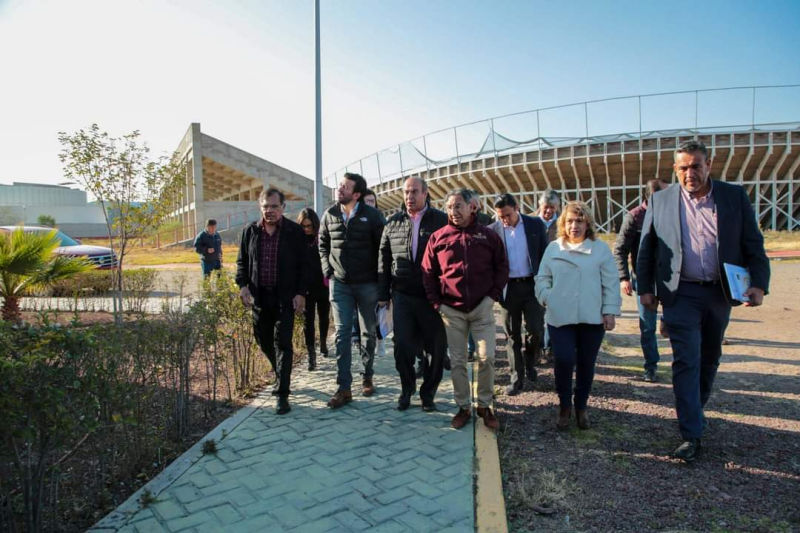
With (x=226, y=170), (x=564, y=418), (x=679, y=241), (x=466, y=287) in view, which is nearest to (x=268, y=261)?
(x=466, y=287)

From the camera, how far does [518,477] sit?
11.5ft

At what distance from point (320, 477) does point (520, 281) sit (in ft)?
9.63

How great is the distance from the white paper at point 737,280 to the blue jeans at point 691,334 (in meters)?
0.15

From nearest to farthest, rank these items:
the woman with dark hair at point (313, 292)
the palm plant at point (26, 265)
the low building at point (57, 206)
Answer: the woman with dark hair at point (313, 292) < the palm plant at point (26, 265) < the low building at point (57, 206)

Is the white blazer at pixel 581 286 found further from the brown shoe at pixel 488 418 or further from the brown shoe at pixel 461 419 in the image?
the brown shoe at pixel 461 419

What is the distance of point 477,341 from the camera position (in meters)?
4.40

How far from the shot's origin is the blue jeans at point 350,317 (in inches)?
196

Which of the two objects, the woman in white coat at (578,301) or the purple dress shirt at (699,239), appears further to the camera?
the woman in white coat at (578,301)

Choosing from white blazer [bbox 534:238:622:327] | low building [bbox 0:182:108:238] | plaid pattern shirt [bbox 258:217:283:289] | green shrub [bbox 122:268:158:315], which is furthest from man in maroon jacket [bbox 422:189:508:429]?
low building [bbox 0:182:108:238]

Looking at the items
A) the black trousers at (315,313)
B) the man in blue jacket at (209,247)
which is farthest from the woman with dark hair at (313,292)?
the man in blue jacket at (209,247)

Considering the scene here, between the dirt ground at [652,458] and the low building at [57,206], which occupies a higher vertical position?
the low building at [57,206]

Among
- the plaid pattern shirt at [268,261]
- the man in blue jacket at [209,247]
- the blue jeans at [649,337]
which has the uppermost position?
the man in blue jacket at [209,247]

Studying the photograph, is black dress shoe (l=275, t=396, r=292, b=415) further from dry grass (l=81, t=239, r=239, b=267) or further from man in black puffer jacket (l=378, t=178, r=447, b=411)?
dry grass (l=81, t=239, r=239, b=267)

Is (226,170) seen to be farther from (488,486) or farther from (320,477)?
(488,486)
